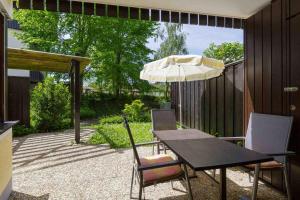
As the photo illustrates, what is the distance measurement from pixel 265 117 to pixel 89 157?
3.49 m

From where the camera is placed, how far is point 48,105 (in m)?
7.89

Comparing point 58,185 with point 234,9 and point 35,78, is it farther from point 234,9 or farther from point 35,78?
point 35,78

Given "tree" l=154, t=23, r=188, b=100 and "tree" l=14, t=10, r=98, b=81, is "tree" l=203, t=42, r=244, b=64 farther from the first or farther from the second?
"tree" l=14, t=10, r=98, b=81

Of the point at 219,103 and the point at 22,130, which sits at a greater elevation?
the point at 219,103

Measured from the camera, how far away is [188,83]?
823cm

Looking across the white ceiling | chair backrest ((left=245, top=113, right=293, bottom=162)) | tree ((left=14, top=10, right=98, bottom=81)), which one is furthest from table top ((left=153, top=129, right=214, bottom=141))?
tree ((left=14, top=10, right=98, bottom=81))

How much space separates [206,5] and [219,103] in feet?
9.04

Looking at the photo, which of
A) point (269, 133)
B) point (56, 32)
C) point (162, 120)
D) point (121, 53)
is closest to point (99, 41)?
point (121, 53)

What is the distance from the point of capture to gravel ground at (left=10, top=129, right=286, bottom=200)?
3012 millimetres

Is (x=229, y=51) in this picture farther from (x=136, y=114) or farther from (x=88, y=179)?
(x=88, y=179)

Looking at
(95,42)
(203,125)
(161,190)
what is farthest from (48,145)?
(95,42)

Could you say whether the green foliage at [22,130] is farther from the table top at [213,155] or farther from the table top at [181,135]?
the table top at [213,155]

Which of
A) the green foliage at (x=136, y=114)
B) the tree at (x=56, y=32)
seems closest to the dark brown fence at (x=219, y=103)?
the green foliage at (x=136, y=114)

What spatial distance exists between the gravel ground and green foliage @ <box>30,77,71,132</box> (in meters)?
2.61
